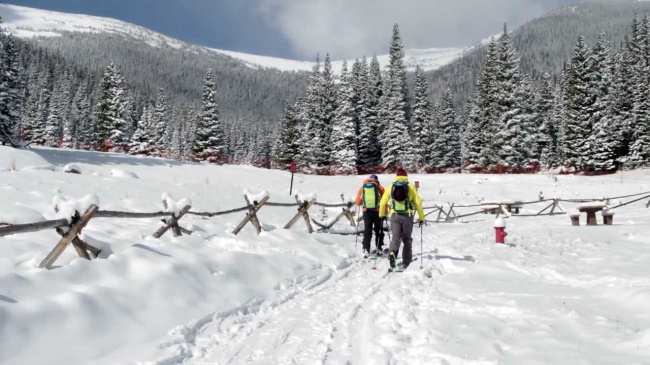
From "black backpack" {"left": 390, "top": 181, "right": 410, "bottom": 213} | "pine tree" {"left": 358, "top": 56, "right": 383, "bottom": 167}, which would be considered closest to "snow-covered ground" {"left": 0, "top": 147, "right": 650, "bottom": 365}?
"black backpack" {"left": 390, "top": 181, "right": 410, "bottom": 213}

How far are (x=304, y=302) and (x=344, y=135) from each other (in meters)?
39.9

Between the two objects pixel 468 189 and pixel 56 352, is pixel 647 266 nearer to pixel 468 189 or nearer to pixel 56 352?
A: pixel 56 352

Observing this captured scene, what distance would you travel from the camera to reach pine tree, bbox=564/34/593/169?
44.0m

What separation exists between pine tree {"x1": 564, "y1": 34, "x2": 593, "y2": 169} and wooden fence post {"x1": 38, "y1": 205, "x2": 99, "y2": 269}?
155ft

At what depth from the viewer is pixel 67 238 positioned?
18.8ft

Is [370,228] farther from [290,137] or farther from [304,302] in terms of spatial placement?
[290,137]

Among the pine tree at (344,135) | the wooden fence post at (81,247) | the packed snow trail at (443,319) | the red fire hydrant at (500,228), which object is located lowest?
the packed snow trail at (443,319)

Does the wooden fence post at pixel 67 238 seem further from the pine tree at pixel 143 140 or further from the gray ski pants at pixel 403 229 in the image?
the pine tree at pixel 143 140

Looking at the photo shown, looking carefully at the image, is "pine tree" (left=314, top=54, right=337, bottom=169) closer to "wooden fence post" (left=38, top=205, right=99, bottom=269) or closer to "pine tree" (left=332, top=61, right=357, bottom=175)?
"pine tree" (left=332, top=61, right=357, bottom=175)

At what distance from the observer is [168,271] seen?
6.65 metres

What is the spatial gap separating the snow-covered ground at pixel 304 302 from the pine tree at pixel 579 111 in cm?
3605

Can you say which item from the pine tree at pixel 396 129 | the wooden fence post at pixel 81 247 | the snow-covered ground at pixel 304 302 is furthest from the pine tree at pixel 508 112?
the wooden fence post at pixel 81 247

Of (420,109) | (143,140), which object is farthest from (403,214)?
(143,140)

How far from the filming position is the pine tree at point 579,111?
144 feet
